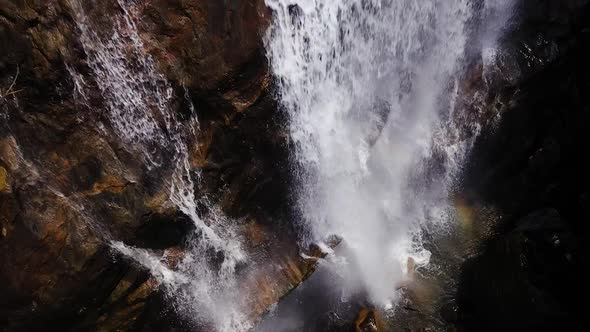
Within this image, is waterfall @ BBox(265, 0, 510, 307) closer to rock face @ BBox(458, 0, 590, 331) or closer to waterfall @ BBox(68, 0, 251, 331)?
rock face @ BBox(458, 0, 590, 331)

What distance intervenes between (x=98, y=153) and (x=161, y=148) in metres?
0.85

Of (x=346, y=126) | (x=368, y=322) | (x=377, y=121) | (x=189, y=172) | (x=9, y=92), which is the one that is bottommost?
(x=368, y=322)

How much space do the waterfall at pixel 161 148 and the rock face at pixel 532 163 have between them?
4524 mm

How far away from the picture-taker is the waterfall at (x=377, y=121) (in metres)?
6.52

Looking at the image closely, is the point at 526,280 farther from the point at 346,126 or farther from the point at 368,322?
the point at 346,126

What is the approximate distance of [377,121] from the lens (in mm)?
7875

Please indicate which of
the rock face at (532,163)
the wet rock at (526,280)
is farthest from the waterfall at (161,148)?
the rock face at (532,163)

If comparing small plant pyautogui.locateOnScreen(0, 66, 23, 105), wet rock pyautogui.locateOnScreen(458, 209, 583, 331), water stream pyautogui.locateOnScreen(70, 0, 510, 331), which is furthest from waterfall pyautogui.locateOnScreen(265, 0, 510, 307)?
small plant pyautogui.locateOnScreen(0, 66, 23, 105)

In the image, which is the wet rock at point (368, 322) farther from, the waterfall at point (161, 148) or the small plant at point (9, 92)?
the small plant at point (9, 92)

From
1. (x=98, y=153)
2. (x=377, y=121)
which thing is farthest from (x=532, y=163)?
(x=98, y=153)

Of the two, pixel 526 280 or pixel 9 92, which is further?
pixel 526 280

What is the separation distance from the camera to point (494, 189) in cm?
803

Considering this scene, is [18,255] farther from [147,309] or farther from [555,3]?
[555,3]

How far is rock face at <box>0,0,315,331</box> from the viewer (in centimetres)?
462
